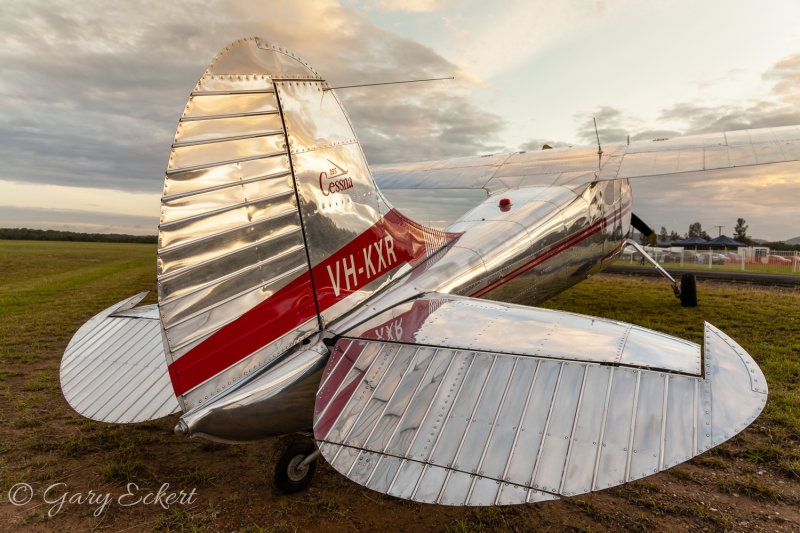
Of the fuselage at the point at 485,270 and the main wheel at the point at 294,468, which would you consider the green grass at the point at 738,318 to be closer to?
the fuselage at the point at 485,270

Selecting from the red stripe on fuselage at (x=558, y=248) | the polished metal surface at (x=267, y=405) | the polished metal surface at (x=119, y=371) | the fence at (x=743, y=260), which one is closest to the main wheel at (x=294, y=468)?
the polished metal surface at (x=267, y=405)

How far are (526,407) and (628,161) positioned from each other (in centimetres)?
589

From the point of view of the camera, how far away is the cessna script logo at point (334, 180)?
111 inches

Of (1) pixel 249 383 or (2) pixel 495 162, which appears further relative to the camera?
(2) pixel 495 162

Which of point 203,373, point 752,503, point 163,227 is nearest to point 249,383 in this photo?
point 203,373

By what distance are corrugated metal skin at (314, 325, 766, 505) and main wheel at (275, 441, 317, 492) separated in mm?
1224

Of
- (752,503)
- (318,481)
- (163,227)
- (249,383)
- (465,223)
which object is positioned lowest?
(752,503)

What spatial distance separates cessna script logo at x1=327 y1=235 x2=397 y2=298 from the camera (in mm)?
2902

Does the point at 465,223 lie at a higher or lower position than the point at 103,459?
higher

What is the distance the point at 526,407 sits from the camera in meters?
Result: 1.95

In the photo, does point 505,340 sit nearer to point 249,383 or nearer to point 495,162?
point 249,383

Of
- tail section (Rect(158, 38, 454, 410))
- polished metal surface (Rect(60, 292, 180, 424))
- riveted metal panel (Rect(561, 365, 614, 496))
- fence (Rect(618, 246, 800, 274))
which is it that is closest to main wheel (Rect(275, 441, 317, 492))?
polished metal surface (Rect(60, 292, 180, 424))

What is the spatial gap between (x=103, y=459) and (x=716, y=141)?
845 centimetres

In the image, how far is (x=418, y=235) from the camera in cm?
368
